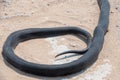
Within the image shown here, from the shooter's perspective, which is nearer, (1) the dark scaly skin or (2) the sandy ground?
(1) the dark scaly skin

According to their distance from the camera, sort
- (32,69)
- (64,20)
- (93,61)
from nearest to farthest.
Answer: (32,69) → (93,61) → (64,20)

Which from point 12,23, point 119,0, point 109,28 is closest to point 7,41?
point 12,23

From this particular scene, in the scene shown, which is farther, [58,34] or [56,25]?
[56,25]

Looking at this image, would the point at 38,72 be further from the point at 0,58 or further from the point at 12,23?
the point at 12,23

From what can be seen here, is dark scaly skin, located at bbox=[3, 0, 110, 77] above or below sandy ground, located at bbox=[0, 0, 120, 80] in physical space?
above
